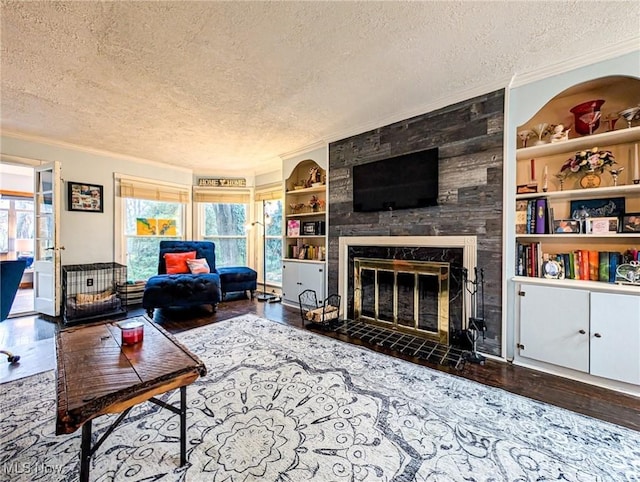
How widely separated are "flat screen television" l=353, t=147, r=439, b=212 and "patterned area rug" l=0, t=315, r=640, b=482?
1674 mm

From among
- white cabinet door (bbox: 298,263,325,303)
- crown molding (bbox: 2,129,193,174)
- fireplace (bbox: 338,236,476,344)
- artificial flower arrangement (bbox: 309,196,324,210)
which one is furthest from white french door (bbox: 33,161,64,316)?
fireplace (bbox: 338,236,476,344)

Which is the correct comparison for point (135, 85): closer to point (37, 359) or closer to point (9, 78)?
point (9, 78)

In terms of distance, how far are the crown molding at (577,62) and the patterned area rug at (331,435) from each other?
7.97 ft

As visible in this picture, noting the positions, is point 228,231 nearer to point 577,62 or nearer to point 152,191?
point 152,191

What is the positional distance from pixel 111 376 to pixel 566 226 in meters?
3.18

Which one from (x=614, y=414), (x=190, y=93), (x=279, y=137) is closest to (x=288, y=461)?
(x=614, y=414)

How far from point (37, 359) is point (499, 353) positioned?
401 centimetres

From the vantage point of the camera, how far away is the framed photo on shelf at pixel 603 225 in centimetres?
210

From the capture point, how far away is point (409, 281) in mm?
3023

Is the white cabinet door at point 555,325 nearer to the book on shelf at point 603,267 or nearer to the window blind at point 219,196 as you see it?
the book on shelf at point 603,267

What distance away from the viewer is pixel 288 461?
4.33ft

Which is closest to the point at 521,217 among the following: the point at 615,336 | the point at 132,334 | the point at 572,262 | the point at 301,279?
the point at 572,262

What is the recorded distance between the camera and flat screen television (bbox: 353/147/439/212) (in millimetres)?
2814

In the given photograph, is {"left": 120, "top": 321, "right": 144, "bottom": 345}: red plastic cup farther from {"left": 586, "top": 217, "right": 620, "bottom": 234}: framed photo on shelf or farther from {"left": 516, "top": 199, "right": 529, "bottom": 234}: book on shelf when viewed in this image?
{"left": 586, "top": 217, "right": 620, "bottom": 234}: framed photo on shelf
